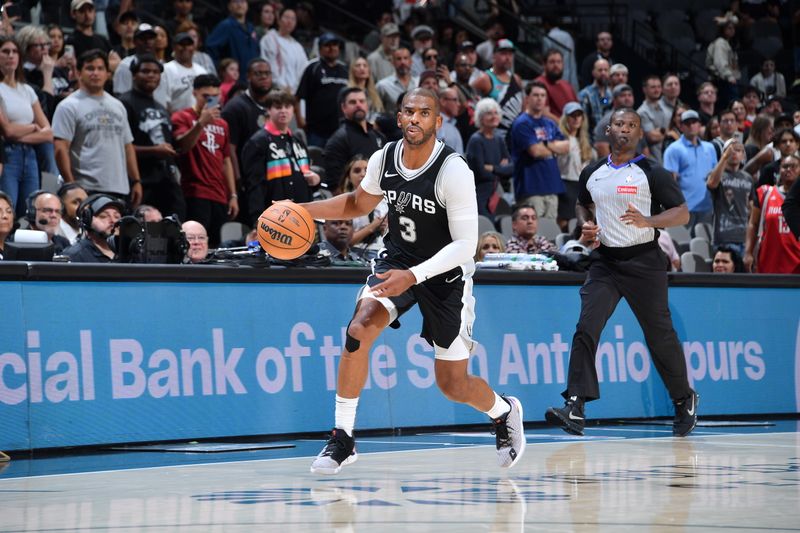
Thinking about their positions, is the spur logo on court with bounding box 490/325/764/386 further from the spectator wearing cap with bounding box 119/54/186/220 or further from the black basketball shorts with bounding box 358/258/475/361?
the spectator wearing cap with bounding box 119/54/186/220

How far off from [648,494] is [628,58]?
20.8 m

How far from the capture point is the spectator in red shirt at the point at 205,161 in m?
12.7

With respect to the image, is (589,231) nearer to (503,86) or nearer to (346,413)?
(346,413)

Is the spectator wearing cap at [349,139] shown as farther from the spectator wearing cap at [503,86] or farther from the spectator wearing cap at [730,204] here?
the spectator wearing cap at [730,204]

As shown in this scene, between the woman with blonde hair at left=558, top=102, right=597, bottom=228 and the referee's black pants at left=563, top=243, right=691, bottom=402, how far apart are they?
5515mm

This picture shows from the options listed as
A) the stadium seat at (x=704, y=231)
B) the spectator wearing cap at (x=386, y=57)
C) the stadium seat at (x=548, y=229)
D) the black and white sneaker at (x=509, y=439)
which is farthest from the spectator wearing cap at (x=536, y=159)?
the black and white sneaker at (x=509, y=439)

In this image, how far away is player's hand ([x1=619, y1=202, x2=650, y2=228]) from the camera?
8.84m

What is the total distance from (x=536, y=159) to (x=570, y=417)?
5.98 m

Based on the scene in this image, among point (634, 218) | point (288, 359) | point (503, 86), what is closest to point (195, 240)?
point (288, 359)

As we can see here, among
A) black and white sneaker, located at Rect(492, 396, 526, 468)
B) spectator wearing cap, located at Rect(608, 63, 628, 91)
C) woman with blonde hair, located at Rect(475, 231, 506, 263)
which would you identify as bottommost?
black and white sneaker, located at Rect(492, 396, 526, 468)

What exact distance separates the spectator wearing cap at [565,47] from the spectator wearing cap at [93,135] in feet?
32.5

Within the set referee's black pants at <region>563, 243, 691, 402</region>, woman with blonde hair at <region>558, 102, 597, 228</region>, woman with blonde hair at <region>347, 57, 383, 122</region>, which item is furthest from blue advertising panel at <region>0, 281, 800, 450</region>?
woman with blonde hair at <region>347, 57, 383, 122</region>

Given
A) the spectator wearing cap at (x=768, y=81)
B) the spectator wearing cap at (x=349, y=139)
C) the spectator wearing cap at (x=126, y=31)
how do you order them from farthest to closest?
the spectator wearing cap at (x=768, y=81), the spectator wearing cap at (x=126, y=31), the spectator wearing cap at (x=349, y=139)

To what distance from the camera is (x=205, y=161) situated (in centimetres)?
1271
